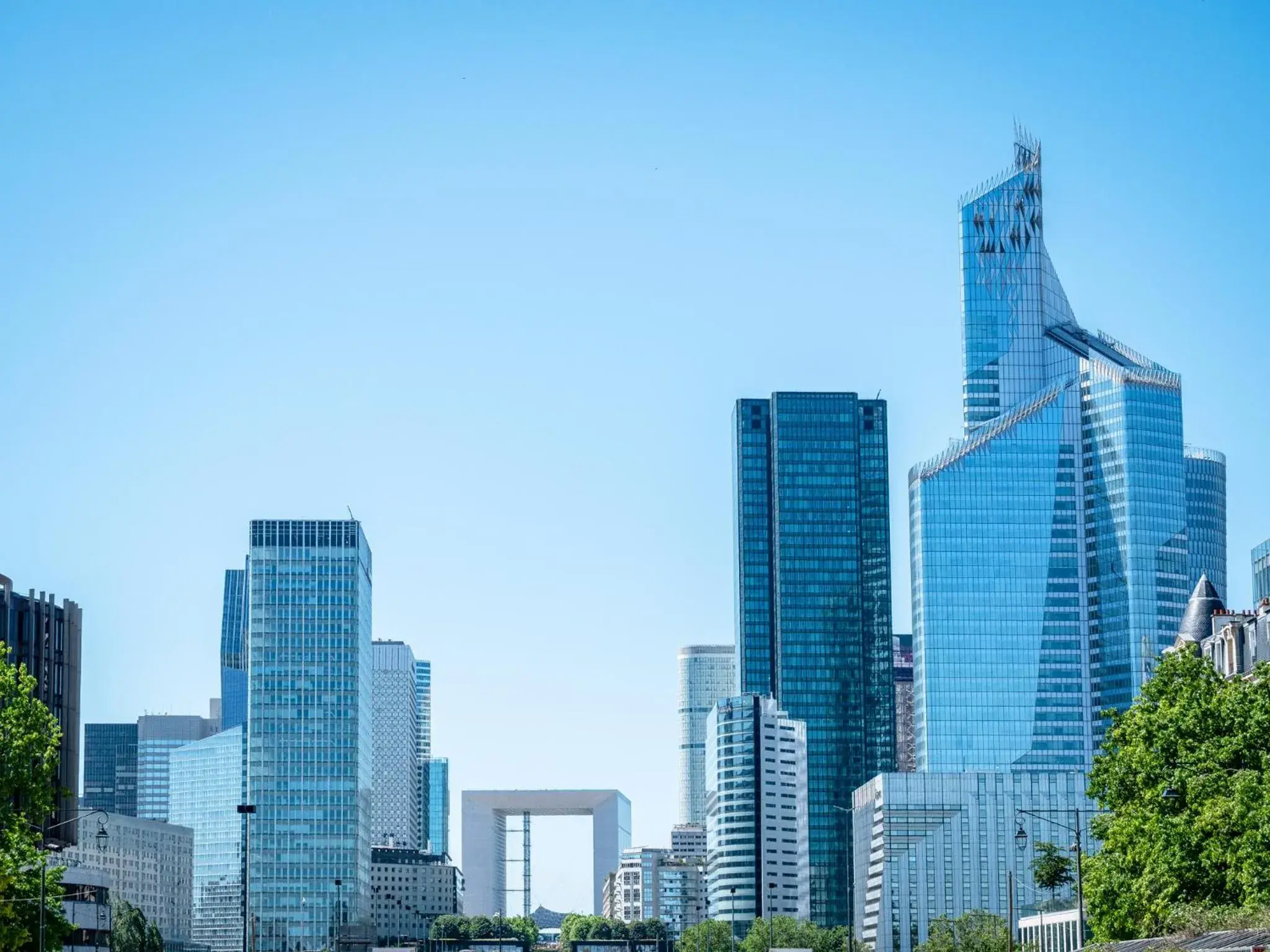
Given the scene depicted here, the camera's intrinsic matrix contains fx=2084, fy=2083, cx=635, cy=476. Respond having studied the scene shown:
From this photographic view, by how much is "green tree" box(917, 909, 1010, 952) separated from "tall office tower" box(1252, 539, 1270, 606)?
3211 centimetres

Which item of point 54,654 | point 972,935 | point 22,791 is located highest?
point 54,654

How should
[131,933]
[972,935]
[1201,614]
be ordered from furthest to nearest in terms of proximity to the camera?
[131,933] < [972,935] < [1201,614]

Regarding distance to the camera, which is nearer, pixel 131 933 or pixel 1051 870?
pixel 1051 870

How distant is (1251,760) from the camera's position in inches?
3086

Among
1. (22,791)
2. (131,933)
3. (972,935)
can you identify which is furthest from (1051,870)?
(22,791)

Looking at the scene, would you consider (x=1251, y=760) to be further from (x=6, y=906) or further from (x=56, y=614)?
(x=56, y=614)

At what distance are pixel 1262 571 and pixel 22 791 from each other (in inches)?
4367

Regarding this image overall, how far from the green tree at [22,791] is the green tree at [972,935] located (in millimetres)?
100531

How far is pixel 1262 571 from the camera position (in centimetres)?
15862

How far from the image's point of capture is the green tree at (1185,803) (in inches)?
2955

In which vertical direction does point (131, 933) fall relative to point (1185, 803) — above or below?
below

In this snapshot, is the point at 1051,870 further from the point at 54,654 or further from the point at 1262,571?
the point at 54,654

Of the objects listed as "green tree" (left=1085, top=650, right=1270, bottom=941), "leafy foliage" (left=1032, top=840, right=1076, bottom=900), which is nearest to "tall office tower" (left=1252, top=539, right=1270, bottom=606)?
"leafy foliage" (left=1032, top=840, right=1076, bottom=900)

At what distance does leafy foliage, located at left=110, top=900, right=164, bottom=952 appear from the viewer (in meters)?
169
